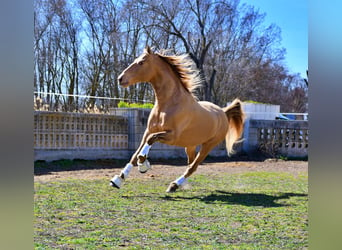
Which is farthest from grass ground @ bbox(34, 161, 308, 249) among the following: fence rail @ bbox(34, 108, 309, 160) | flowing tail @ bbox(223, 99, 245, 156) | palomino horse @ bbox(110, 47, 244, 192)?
fence rail @ bbox(34, 108, 309, 160)

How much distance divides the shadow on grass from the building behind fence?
3.10 metres

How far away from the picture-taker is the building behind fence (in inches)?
247

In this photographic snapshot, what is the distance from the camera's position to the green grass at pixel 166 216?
2.13 m

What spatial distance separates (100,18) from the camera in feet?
26.3

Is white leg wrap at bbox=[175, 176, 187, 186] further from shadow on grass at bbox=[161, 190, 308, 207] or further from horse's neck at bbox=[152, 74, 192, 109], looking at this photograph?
horse's neck at bbox=[152, 74, 192, 109]

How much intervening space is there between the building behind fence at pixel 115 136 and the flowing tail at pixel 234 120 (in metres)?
1.98

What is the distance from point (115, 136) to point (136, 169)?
100 cm

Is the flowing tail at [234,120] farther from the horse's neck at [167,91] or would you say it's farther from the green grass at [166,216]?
the horse's neck at [167,91]

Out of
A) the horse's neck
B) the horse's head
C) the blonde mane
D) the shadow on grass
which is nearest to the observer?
the shadow on grass

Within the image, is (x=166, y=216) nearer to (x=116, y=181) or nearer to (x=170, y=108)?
(x=116, y=181)

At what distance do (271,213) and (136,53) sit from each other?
5958 millimetres

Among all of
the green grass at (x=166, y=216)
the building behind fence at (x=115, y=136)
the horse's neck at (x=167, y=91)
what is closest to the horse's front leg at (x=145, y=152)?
the green grass at (x=166, y=216)

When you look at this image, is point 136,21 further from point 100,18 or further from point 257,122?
point 257,122
